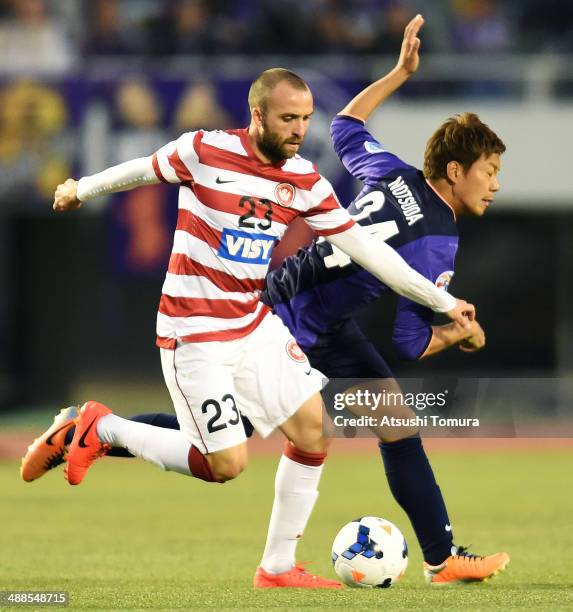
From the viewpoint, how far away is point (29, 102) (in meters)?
16.1

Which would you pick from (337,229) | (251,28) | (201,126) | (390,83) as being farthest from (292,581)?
(251,28)

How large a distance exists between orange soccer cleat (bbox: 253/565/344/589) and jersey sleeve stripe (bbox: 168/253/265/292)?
4.29ft

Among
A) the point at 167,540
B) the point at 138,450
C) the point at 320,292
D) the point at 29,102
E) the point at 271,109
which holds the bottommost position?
the point at 167,540

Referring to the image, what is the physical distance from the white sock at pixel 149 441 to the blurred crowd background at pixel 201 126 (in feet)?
25.3

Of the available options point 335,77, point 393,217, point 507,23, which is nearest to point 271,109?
point 393,217

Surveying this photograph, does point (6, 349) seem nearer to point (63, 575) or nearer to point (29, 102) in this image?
point (29, 102)

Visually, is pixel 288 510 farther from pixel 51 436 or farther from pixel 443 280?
pixel 443 280

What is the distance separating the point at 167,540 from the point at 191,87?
8.49 meters

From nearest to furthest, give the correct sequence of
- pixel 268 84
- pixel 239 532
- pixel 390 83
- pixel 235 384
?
pixel 268 84 < pixel 235 384 < pixel 390 83 < pixel 239 532

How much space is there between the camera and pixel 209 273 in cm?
586

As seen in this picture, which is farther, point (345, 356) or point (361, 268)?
point (345, 356)

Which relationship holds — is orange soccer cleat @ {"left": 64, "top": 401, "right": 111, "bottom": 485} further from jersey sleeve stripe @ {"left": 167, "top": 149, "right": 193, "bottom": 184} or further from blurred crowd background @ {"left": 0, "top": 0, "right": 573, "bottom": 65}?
blurred crowd background @ {"left": 0, "top": 0, "right": 573, "bottom": 65}

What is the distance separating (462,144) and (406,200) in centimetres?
34

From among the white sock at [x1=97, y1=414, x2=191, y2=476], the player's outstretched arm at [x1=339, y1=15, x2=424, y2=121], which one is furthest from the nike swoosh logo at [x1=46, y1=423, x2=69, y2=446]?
the player's outstretched arm at [x1=339, y1=15, x2=424, y2=121]
